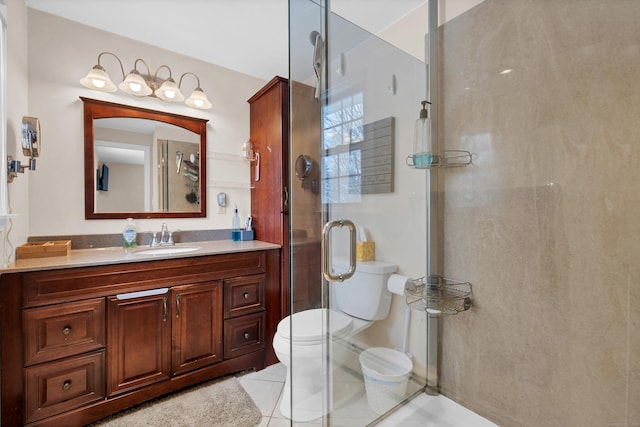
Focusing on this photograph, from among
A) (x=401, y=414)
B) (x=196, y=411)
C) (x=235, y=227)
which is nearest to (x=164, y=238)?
(x=235, y=227)

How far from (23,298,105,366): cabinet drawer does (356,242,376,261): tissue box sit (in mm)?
1422

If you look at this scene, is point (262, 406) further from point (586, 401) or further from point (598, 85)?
point (598, 85)

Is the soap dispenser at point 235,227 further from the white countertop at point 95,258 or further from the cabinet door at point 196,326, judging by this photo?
the cabinet door at point 196,326

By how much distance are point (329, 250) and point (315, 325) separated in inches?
21.7

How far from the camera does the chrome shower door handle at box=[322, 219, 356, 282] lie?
120 cm

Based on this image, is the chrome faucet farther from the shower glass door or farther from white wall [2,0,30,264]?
the shower glass door

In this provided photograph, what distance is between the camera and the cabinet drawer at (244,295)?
6.33 ft

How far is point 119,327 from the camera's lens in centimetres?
155

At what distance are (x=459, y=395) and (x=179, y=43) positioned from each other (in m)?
2.99

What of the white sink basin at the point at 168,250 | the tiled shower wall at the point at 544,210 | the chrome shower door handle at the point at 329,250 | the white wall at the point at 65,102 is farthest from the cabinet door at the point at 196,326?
the tiled shower wall at the point at 544,210

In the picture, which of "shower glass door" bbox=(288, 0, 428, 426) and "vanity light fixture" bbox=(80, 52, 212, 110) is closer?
"shower glass door" bbox=(288, 0, 428, 426)

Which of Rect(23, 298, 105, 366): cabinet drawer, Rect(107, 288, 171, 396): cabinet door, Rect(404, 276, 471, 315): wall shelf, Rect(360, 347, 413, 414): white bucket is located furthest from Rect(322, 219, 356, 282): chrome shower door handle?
Rect(23, 298, 105, 366): cabinet drawer

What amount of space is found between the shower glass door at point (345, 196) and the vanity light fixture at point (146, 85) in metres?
1.30

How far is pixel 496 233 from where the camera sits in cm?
136
